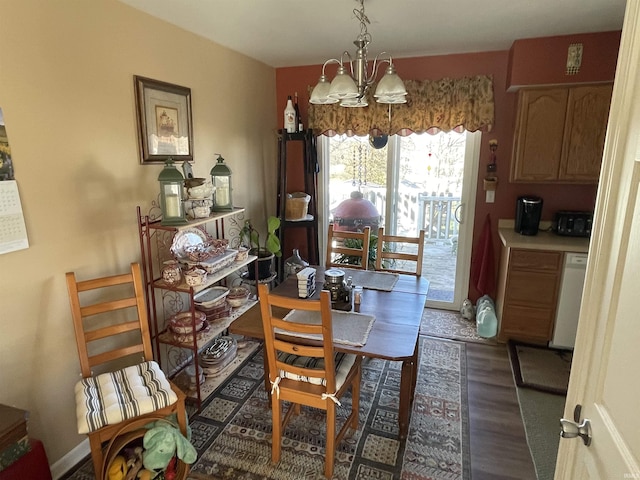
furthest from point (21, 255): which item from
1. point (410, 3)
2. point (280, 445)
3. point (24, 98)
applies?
point (410, 3)

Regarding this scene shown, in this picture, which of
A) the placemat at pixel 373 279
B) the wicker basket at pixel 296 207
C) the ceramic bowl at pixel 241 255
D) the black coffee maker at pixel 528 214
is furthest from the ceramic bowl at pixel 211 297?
the black coffee maker at pixel 528 214

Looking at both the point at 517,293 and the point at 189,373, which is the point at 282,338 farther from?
the point at 517,293

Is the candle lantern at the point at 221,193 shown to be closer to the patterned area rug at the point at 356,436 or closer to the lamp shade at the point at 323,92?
the lamp shade at the point at 323,92

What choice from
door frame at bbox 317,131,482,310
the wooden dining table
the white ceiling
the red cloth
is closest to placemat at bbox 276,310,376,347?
the wooden dining table

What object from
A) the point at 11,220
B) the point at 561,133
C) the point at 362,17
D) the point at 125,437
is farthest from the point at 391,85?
the point at 125,437

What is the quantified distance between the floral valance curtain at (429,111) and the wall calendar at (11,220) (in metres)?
2.62

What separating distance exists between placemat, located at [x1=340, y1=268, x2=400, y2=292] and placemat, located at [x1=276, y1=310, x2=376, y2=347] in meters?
0.42

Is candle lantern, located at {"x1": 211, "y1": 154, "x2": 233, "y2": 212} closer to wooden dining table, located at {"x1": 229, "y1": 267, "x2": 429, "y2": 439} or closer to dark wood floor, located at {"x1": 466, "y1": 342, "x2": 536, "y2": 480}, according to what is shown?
wooden dining table, located at {"x1": 229, "y1": 267, "x2": 429, "y2": 439}

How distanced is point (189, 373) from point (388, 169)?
2.54 metres

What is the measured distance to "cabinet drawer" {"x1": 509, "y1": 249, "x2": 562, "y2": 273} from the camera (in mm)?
2904

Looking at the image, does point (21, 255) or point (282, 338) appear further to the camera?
point (282, 338)

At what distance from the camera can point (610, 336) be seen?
2.92 ft

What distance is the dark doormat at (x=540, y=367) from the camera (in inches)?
104

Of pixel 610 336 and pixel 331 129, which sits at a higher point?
pixel 331 129
